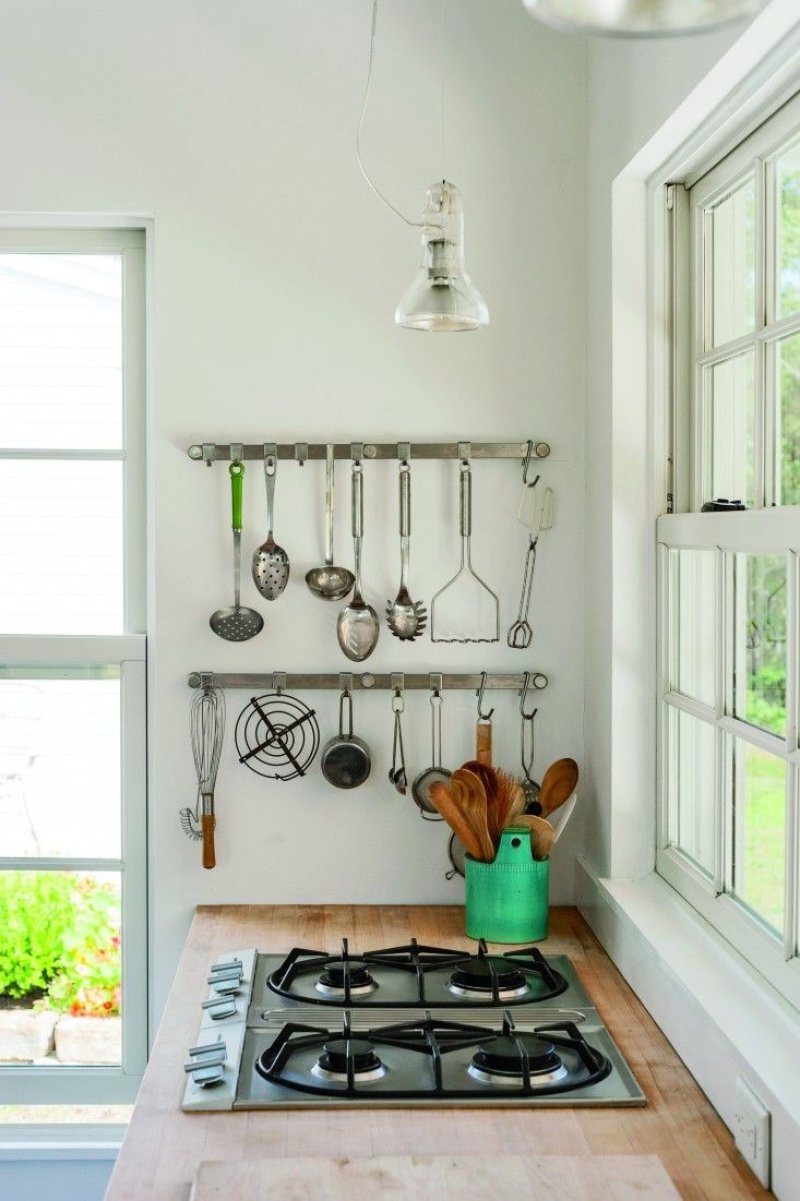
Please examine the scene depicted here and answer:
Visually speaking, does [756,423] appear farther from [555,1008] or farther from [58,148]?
[58,148]

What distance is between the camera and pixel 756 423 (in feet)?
5.85

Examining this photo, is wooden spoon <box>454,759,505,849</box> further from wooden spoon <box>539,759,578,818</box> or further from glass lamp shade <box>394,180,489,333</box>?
glass lamp shade <box>394,180,489,333</box>

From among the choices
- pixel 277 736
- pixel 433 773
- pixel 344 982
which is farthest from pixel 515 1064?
pixel 277 736

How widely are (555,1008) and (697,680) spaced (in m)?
0.57

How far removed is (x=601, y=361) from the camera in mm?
2297

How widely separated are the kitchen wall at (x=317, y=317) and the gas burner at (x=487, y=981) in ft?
1.47

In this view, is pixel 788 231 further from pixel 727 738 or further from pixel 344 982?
pixel 344 982

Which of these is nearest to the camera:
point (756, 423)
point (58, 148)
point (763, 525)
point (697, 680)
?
point (763, 525)

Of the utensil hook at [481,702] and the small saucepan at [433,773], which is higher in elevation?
the utensil hook at [481,702]

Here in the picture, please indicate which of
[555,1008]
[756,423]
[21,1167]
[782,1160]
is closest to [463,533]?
[756,423]

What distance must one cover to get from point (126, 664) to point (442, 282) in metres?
1.05

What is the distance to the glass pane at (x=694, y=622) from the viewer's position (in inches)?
78.7

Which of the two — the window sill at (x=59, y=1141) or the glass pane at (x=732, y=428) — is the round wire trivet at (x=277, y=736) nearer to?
the window sill at (x=59, y=1141)

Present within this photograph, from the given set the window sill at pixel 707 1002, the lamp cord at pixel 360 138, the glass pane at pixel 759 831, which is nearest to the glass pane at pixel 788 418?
the glass pane at pixel 759 831
